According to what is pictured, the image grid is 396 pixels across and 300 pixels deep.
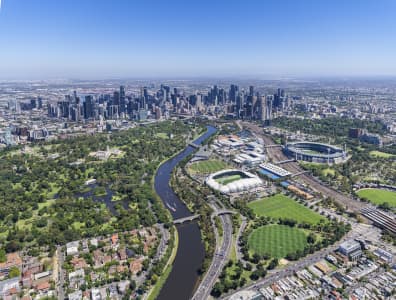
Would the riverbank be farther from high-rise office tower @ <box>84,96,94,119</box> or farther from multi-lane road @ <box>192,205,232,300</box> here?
high-rise office tower @ <box>84,96,94,119</box>

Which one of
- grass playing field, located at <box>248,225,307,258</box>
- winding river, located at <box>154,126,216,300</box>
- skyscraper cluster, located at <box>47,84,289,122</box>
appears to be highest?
skyscraper cluster, located at <box>47,84,289,122</box>

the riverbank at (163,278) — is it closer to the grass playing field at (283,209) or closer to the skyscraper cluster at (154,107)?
the grass playing field at (283,209)

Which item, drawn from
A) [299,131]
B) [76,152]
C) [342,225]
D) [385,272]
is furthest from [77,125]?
[385,272]

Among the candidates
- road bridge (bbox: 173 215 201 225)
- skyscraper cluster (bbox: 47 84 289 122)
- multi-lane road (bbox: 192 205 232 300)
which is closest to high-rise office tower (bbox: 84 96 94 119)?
skyscraper cluster (bbox: 47 84 289 122)

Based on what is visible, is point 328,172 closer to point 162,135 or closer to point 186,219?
point 186,219

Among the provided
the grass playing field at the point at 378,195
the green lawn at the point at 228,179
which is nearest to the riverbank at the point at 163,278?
the green lawn at the point at 228,179
